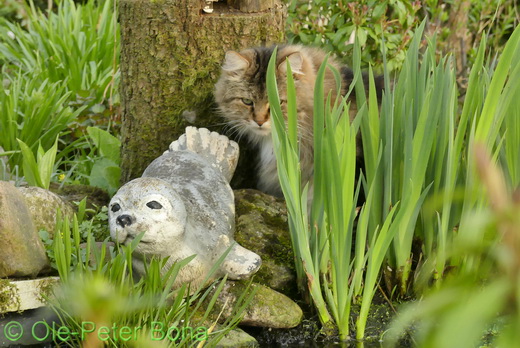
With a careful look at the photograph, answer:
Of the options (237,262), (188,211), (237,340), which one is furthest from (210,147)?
(237,340)

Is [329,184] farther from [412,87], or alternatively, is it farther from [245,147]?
[245,147]

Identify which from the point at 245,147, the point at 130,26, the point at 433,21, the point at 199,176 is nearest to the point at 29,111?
the point at 130,26

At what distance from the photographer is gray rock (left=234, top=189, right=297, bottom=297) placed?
2809 millimetres

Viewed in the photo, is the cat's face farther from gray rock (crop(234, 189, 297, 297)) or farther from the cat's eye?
gray rock (crop(234, 189, 297, 297))

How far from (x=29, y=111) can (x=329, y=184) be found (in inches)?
99.1

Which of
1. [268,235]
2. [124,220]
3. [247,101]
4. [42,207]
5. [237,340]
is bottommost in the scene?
[237,340]

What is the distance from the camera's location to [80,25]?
576cm

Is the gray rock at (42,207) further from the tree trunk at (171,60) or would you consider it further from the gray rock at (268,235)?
the gray rock at (268,235)

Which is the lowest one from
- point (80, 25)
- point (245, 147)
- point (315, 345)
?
point (315, 345)

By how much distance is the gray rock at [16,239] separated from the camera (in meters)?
2.36

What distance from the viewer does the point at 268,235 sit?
3020mm

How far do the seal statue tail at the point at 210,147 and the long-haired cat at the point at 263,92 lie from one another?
19 cm

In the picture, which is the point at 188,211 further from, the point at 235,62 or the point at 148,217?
the point at 235,62

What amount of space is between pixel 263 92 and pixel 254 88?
0.05 metres
